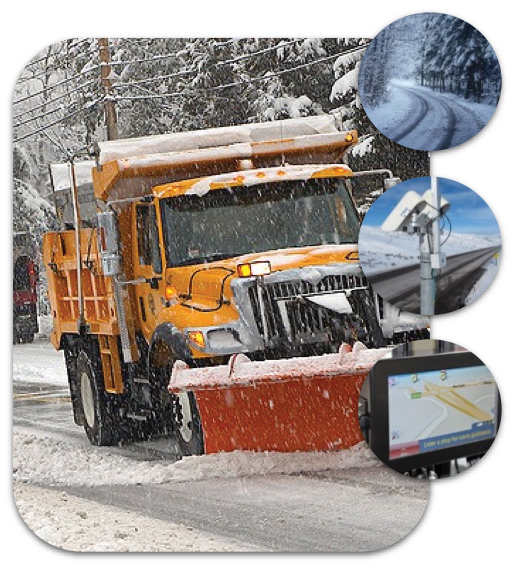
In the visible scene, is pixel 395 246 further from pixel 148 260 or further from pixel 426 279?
pixel 148 260

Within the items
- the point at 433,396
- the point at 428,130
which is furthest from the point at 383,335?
the point at 428,130

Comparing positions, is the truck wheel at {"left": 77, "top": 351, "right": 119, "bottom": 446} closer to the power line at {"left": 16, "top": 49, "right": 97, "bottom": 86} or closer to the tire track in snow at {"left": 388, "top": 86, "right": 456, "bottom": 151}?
the power line at {"left": 16, "top": 49, "right": 97, "bottom": 86}

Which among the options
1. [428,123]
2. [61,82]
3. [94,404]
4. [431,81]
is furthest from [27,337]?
[431,81]

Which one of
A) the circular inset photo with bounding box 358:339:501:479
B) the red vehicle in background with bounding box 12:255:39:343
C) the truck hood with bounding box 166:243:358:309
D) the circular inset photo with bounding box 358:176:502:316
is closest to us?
the circular inset photo with bounding box 358:176:502:316

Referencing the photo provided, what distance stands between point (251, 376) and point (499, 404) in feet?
4.51

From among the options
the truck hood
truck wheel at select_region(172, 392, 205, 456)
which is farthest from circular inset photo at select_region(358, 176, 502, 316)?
truck wheel at select_region(172, 392, 205, 456)

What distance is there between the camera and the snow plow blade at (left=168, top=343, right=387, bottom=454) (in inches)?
453

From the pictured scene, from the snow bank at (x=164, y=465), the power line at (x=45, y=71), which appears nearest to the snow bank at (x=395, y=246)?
the snow bank at (x=164, y=465)

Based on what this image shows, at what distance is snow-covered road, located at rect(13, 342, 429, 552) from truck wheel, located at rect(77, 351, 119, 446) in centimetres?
21

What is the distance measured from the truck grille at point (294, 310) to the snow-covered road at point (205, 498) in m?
0.71

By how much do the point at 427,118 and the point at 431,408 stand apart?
5.27 feet

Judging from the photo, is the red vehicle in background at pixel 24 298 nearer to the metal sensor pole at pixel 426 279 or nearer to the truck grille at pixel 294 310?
the truck grille at pixel 294 310

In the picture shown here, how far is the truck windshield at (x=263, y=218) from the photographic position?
462 inches

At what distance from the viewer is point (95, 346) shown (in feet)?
40.2
